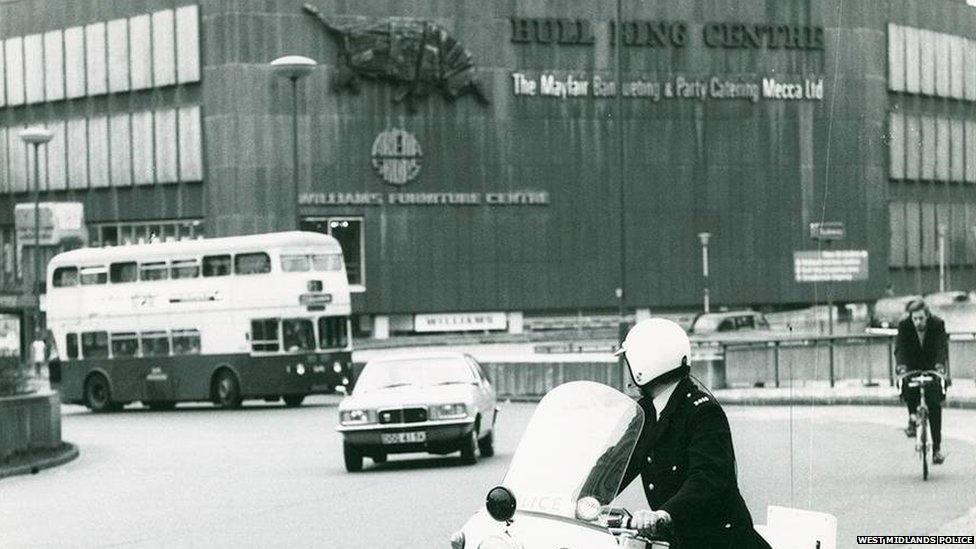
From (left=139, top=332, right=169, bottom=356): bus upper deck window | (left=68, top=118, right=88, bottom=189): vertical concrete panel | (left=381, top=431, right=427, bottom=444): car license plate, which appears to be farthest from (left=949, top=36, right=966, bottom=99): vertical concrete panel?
(left=381, top=431, right=427, bottom=444): car license plate

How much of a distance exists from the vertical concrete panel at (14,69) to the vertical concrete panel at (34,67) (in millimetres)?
237

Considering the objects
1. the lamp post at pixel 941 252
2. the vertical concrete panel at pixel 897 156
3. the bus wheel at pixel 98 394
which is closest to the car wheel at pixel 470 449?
the bus wheel at pixel 98 394

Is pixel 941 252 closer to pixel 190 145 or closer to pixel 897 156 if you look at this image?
pixel 897 156

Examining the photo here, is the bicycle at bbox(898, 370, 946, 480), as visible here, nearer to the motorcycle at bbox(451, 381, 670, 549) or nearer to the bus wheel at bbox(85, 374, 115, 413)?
the motorcycle at bbox(451, 381, 670, 549)

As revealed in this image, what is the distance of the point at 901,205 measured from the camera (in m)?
85.9

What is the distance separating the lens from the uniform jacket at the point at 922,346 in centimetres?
1855

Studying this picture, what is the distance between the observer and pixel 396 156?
76.1 metres

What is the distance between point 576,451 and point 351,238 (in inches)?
2738

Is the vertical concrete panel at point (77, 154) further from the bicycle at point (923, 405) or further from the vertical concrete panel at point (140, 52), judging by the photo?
the bicycle at point (923, 405)

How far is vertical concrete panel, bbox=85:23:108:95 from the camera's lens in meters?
78.3

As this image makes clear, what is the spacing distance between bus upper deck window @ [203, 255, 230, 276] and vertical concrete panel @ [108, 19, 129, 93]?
37033 millimetres

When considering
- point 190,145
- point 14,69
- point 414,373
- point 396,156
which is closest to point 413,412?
point 414,373

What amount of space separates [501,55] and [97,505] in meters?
58.4

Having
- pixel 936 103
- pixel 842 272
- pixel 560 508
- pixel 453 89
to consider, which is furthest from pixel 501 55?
pixel 560 508
